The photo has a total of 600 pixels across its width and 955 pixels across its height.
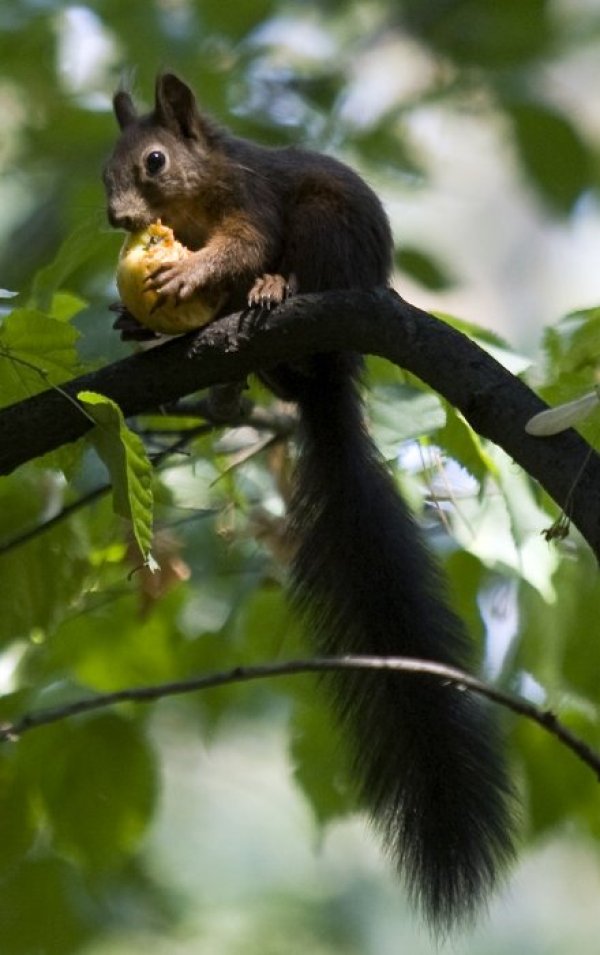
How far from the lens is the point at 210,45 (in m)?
4.42

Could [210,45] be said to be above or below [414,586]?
above

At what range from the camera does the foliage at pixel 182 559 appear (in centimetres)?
247

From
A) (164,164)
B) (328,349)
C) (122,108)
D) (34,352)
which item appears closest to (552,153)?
(122,108)

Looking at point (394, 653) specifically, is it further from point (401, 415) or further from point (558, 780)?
point (558, 780)

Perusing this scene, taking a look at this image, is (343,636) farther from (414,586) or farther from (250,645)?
(250,645)

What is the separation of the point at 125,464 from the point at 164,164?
954 millimetres

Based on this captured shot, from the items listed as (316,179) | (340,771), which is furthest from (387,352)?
(340,771)

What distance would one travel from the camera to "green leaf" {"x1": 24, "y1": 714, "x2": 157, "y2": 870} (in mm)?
2760

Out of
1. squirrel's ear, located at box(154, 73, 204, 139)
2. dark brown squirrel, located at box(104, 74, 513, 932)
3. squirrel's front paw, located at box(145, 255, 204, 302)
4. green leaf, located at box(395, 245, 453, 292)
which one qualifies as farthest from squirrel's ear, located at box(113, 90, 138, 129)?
green leaf, located at box(395, 245, 453, 292)

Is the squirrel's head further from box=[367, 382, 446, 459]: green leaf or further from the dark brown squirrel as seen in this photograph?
box=[367, 382, 446, 459]: green leaf

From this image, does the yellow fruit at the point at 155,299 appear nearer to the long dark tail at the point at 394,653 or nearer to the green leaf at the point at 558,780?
the long dark tail at the point at 394,653

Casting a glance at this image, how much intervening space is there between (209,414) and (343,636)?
59cm

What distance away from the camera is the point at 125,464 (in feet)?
6.35

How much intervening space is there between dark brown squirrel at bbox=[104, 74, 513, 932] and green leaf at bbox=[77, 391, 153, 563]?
14.9 inches
